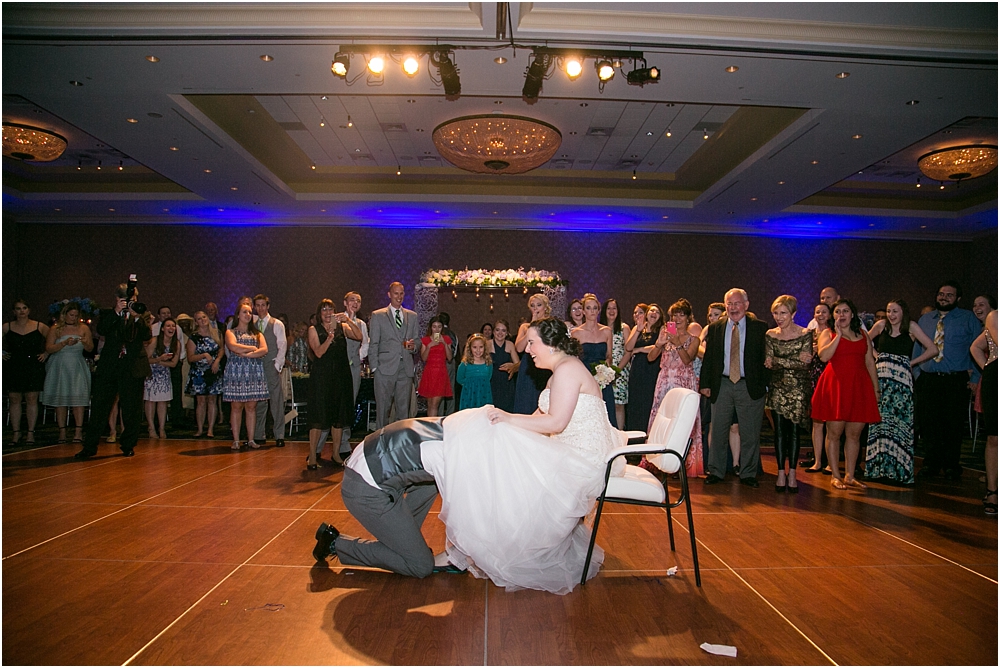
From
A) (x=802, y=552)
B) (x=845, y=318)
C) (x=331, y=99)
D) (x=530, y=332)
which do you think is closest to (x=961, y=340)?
(x=845, y=318)

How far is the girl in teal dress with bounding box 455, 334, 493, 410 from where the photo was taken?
7.93m

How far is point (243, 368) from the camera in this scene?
22.8 feet

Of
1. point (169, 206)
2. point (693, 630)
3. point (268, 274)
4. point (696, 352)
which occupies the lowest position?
point (693, 630)

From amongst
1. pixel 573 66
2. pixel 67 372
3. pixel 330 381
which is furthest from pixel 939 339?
pixel 67 372

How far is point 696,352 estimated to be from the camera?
19.3 ft

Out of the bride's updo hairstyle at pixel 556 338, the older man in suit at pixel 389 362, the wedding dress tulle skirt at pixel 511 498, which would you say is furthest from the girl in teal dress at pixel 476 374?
the wedding dress tulle skirt at pixel 511 498

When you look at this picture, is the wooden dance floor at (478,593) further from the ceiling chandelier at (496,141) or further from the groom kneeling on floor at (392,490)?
the ceiling chandelier at (496,141)

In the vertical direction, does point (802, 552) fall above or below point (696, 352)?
below

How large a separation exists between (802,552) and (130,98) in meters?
7.59

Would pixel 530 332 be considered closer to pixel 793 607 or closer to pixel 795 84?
pixel 793 607

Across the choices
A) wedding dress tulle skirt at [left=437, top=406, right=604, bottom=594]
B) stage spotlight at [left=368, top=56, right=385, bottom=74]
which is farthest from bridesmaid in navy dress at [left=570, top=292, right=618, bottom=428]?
wedding dress tulle skirt at [left=437, top=406, right=604, bottom=594]

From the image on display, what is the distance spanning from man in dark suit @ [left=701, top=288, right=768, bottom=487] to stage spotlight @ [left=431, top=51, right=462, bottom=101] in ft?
10.6

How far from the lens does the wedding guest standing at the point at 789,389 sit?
5.17m

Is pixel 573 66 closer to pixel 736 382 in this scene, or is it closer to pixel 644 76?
pixel 644 76
